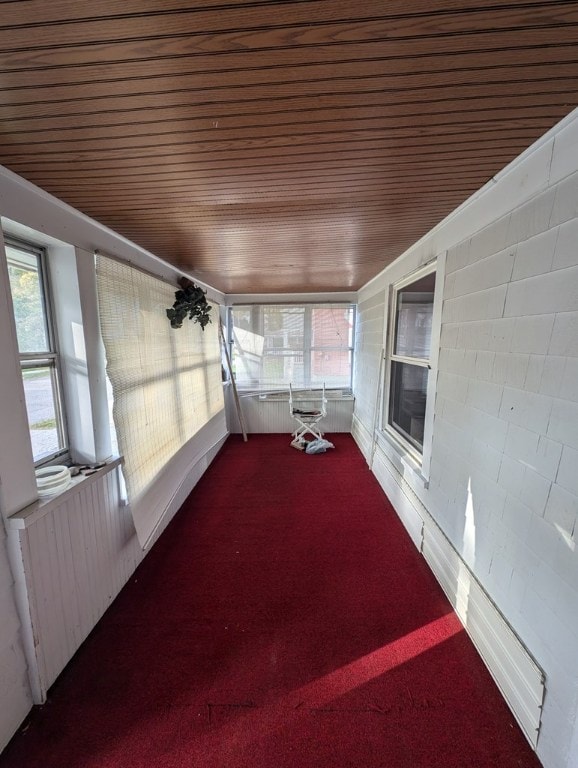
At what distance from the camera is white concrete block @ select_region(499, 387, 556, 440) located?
111cm

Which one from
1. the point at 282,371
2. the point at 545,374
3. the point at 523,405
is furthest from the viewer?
the point at 282,371

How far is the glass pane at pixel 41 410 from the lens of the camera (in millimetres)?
1489

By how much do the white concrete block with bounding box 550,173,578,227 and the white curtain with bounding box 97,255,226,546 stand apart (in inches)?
84.6

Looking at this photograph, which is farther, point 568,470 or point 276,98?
point 568,470

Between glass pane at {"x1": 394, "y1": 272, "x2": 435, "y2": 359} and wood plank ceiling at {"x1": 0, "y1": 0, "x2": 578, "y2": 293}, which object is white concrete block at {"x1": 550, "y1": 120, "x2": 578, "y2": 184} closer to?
wood plank ceiling at {"x1": 0, "y1": 0, "x2": 578, "y2": 293}

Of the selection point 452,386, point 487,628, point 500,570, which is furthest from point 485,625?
point 452,386

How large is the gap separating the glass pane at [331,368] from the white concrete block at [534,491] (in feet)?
12.4

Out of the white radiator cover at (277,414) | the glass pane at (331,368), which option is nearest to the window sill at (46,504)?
the white radiator cover at (277,414)

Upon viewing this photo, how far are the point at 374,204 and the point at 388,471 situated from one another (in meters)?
2.31

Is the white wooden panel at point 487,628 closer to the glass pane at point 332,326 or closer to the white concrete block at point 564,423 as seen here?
the white concrete block at point 564,423

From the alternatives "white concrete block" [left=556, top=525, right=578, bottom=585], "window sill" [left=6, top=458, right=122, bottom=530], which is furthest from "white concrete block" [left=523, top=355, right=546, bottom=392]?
"window sill" [left=6, top=458, right=122, bottom=530]

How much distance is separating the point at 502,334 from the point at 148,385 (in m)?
2.17

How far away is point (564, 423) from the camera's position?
1.03 meters

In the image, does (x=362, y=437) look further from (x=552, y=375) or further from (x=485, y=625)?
(x=552, y=375)
